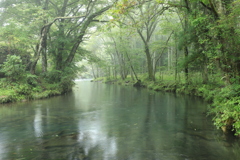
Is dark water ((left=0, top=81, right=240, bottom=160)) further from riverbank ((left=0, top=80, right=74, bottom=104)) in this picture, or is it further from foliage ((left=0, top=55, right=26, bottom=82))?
foliage ((left=0, top=55, right=26, bottom=82))

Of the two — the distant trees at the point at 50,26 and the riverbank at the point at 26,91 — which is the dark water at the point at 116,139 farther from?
the distant trees at the point at 50,26

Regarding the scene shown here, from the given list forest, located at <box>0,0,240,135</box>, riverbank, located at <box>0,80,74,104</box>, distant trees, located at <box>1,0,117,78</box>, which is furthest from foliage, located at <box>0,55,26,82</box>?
distant trees, located at <box>1,0,117,78</box>

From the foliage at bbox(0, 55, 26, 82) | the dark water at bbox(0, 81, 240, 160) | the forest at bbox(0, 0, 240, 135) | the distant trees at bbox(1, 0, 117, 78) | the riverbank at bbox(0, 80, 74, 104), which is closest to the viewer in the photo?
the dark water at bbox(0, 81, 240, 160)

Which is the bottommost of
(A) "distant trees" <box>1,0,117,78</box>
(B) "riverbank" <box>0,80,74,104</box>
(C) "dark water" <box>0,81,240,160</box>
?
(C) "dark water" <box>0,81,240,160</box>

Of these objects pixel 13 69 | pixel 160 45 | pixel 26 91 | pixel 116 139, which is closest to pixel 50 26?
pixel 13 69

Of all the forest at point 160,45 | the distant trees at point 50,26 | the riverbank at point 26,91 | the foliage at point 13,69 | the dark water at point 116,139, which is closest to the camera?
the dark water at point 116,139

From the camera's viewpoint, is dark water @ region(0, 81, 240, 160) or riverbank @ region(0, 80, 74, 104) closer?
dark water @ region(0, 81, 240, 160)

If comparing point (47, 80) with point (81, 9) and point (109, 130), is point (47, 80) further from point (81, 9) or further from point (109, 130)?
point (109, 130)

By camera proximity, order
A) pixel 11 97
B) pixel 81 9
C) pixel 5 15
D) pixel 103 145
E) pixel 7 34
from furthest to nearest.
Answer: pixel 81 9, pixel 5 15, pixel 7 34, pixel 11 97, pixel 103 145

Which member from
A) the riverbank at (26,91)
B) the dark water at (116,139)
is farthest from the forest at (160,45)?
the dark water at (116,139)

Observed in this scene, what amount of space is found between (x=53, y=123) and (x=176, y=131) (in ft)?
17.7

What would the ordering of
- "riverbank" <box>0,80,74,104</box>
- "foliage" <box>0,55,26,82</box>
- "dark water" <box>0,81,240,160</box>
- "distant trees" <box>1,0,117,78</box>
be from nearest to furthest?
"dark water" <box>0,81,240,160</box>
"riverbank" <box>0,80,74,104</box>
"foliage" <box>0,55,26,82</box>
"distant trees" <box>1,0,117,78</box>

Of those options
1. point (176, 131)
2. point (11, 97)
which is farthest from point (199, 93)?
point (11, 97)

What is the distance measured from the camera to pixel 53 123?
766 centimetres
